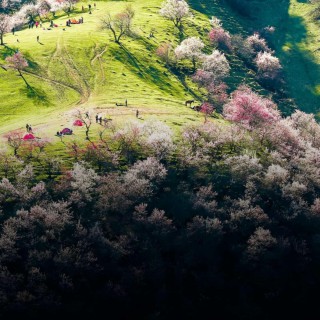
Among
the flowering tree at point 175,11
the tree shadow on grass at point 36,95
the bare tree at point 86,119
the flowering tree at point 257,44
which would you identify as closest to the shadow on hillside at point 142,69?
the tree shadow on grass at point 36,95

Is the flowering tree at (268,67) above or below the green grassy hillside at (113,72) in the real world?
below

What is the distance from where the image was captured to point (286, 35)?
178500mm

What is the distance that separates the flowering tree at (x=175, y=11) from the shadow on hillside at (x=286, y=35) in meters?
23.6

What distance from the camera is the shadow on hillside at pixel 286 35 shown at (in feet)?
468

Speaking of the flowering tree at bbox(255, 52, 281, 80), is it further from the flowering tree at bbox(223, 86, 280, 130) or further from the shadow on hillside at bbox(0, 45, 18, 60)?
the shadow on hillside at bbox(0, 45, 18, 60)

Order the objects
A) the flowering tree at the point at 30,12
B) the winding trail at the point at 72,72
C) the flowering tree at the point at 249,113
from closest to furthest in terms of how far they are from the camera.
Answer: the flowering tree at the point at 249,113 → the winding trail at the point at 72,72 → the flowering tree at the point at 30,12

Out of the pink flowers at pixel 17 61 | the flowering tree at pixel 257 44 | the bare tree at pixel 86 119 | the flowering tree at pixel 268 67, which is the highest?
the pink flowers at pixel 17 61

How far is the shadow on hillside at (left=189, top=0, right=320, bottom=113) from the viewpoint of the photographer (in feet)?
468

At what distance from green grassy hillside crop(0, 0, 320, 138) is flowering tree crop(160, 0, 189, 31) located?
293 centimetres

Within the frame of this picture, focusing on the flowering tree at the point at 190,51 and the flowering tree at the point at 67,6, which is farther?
the flowering tree at the point at 67,6

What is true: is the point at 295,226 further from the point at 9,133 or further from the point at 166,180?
the point at 9,133

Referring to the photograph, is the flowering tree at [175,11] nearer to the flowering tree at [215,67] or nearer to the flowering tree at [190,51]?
the flowering tree at [190,51]

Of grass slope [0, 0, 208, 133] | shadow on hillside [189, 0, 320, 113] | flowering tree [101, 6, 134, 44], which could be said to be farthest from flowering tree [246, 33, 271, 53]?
flowering tree [101, 6, 134, 44]

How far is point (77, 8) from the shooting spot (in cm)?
16338
